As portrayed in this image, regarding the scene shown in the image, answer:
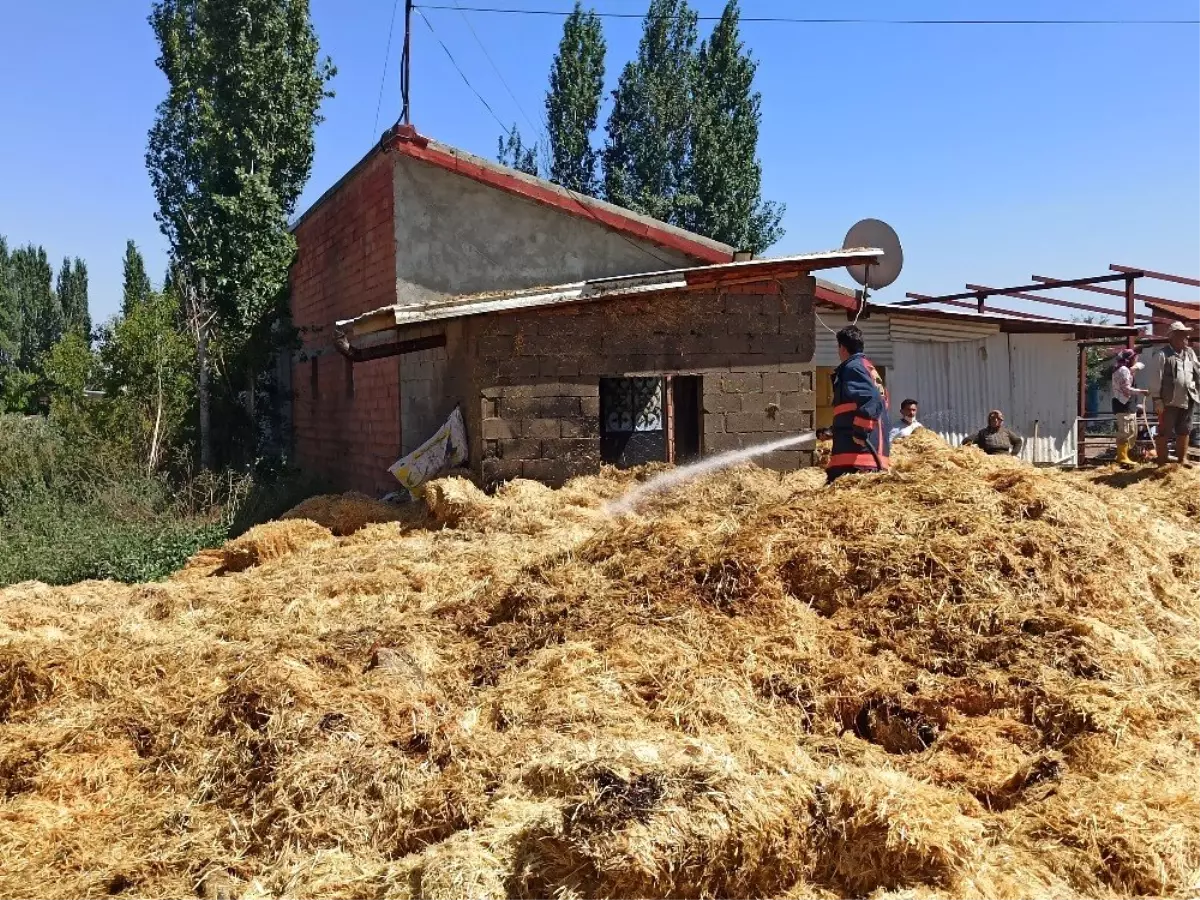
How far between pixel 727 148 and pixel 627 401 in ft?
63.6

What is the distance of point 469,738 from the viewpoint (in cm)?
421

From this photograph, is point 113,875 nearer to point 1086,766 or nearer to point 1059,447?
point 1086,766

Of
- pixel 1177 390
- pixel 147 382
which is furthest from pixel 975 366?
pixel 147 382

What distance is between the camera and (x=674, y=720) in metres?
4.35

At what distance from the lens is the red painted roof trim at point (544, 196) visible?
37.0 feet

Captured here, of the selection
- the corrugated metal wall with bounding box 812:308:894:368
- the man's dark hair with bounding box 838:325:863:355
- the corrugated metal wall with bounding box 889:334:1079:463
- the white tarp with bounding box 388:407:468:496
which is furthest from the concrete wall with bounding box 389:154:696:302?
the corrugated metal wall with bounding box 889:334:1079:463

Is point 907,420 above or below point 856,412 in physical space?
below

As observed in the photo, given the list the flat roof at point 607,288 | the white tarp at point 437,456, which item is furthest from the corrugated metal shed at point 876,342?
the white tarp at point 437,456

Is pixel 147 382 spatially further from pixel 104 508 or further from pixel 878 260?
pixel 878 260

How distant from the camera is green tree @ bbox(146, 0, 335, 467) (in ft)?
48.2

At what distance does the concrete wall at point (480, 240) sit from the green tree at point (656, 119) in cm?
1760

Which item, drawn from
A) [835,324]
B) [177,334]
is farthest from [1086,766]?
[177,334]

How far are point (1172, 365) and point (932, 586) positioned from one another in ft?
22.9

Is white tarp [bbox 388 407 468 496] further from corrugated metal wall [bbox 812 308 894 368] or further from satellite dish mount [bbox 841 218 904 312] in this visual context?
corrugated metal wall [bbox 812 308 894 368]
